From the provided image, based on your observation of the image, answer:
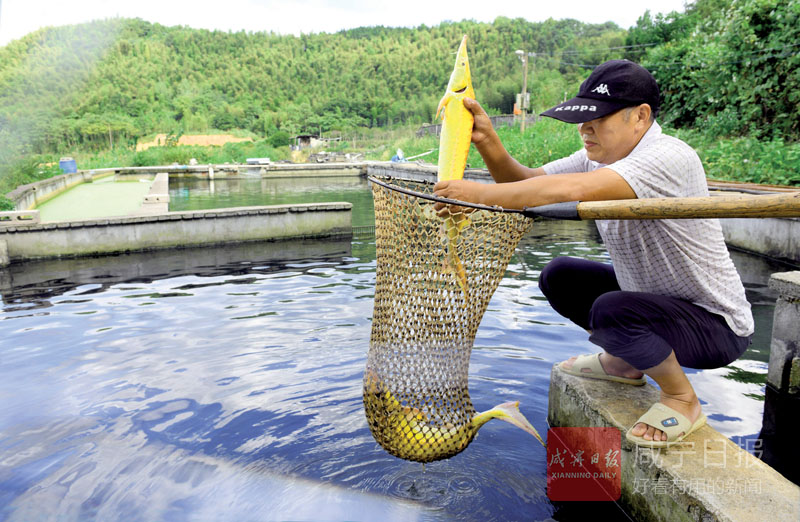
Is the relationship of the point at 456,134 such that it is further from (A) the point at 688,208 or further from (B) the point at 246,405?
(B) the point at 246,405

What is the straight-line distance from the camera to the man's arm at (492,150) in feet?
7.40

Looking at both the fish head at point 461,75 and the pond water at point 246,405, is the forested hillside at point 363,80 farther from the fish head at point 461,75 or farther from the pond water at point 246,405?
the fish head at point 461,75

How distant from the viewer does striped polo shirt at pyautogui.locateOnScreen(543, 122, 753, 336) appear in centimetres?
182

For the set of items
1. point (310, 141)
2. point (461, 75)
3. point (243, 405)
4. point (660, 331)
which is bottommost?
point (243, 405)

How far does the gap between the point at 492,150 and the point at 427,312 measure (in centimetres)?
78

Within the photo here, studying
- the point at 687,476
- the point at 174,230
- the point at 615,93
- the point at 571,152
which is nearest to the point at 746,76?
the point at 571,152

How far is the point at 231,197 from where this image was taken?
1770cm

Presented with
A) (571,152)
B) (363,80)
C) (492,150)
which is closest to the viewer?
(492,150)

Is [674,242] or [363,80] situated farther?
[363,80]

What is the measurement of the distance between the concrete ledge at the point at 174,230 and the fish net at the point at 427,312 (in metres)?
7.12

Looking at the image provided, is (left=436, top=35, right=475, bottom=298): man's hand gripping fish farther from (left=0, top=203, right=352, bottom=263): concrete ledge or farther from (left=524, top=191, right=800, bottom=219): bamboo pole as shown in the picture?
(left=0, top=203, right=352, bottom=263): concrete ledge

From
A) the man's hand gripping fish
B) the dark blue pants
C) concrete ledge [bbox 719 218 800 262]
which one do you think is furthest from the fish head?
concrete ledge [bbox 719 218 800 262]
